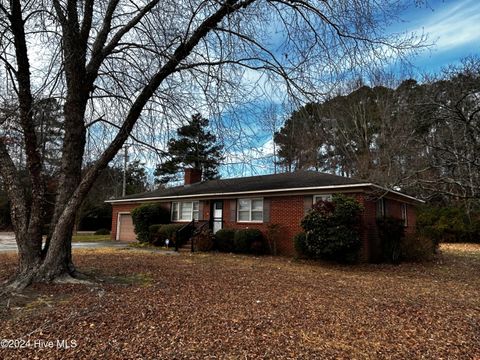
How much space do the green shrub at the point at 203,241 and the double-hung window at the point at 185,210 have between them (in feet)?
7.79

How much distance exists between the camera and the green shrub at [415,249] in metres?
12.3

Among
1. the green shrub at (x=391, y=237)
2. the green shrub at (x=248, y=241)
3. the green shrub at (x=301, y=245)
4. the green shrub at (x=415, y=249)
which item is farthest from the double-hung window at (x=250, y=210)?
the green shrub at (x=415, y=249)

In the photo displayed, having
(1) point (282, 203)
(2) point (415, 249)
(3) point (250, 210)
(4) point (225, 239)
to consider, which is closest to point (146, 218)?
(4) point (225, 239)

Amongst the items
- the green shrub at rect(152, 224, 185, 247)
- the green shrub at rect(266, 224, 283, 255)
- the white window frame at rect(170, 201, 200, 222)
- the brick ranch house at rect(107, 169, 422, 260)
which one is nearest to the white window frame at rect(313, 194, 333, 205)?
the brick ranch house at rect(107, 169, 422, 260)

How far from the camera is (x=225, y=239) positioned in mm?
14805

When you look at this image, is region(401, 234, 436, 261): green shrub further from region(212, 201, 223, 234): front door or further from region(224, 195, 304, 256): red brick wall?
region(212, 201, 223, 234): front door

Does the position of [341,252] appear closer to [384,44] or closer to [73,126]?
[384,44]

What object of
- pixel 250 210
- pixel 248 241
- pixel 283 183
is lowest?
pixel 248 241

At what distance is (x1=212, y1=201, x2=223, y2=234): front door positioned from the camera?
16484mm

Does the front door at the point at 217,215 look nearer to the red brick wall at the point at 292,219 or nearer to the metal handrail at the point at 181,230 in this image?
the red brick wall at the point at 292,219

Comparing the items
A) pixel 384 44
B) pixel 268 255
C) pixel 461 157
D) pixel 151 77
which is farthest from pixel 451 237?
pixel 151 77

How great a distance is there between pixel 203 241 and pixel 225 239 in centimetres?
102

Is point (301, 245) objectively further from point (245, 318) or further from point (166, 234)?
point (166, 234)

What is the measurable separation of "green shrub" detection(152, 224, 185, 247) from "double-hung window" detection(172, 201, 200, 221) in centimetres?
105
